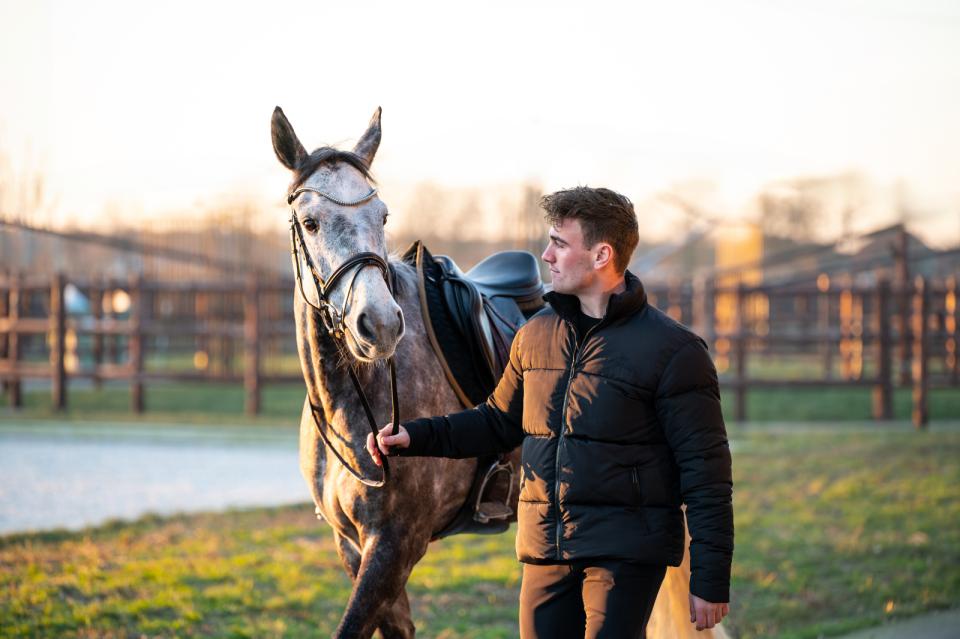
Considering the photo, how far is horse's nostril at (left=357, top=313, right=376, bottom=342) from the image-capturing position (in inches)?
112

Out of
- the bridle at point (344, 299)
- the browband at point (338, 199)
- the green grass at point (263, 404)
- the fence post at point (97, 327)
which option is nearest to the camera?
the bridle at point (344, 299)

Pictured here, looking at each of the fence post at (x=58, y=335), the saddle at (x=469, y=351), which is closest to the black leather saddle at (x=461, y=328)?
the saddle at (x=469, y=351)

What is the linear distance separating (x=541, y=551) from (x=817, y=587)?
3.97 metres

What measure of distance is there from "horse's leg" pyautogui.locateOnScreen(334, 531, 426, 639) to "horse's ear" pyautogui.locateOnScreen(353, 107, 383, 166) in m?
1.27

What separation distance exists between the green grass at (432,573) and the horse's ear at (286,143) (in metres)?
2.68

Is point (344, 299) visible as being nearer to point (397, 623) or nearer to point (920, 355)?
point (397, 623)

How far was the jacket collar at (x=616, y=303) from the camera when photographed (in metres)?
2.62

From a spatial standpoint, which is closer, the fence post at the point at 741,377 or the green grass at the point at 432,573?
the green grass at the point at 432,573

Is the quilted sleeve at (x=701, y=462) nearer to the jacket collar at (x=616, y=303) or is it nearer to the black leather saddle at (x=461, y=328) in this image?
the jacket collar at (x=616, y=303)

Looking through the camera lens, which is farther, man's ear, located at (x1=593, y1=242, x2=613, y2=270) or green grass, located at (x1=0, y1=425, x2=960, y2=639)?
green grass, located at (x1=0, y1=425, x2=960, y2=639)

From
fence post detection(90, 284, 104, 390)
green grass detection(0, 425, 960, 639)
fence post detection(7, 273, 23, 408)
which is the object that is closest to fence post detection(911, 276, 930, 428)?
green grass detection(0, 425, 960, 639)

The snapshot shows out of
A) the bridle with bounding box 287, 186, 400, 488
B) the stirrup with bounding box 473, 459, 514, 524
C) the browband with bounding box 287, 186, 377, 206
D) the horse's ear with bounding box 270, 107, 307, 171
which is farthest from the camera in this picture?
the stirrup with bounding box 473, 459, 514, 524

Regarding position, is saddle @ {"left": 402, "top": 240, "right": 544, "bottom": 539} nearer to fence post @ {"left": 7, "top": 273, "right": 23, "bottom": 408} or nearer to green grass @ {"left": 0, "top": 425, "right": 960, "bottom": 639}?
green grass @ {"left": 0, "top": 425, "right": 960, "bottom": 639}

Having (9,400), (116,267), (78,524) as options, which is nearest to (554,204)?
(78,524)
